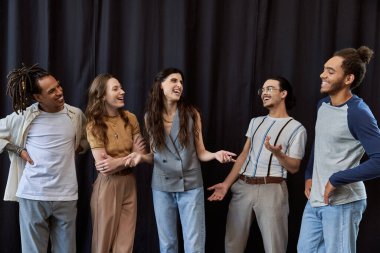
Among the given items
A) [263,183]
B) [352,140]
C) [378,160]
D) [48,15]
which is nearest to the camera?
[378,160]

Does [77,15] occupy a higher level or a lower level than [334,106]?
higher

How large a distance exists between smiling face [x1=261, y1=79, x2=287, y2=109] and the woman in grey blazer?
18.7 inches

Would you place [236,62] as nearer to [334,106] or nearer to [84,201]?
[334,106]

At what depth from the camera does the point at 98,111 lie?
2.47m

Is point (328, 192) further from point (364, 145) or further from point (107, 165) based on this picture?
point (107, 165)

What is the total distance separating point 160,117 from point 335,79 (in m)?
1.05

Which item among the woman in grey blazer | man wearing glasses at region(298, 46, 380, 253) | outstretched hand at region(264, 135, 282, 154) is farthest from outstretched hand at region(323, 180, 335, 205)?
the woman in grey blazer

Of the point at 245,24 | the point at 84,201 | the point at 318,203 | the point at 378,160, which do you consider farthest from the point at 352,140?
the point at 84,201

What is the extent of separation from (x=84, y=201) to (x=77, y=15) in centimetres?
138

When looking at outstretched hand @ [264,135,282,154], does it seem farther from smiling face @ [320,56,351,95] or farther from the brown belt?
smiling face @ [320,56,351,95]

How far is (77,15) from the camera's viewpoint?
303 cm

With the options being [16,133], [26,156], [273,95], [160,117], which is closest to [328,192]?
[273,95]

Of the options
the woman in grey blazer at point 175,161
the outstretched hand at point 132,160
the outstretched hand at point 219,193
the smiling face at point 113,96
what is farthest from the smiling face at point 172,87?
the outstretched hand at point 219,193

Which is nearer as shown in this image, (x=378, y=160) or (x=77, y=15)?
(x=378, y=160)
